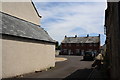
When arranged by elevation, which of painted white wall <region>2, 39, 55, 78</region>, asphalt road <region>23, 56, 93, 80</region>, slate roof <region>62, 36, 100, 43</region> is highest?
slate roof <region>62, 36, 100, 43</region>

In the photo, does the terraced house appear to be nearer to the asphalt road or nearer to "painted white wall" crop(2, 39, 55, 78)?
"painted white wall" crop(2, 39, 55, 78)

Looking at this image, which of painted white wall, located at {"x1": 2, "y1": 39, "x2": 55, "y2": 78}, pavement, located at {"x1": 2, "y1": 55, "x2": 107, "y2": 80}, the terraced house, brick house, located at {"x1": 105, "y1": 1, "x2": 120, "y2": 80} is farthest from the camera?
the terraced house

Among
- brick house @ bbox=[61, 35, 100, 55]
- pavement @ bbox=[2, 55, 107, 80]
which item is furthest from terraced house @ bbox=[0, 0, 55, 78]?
brick house @ bbox=[61, 35, 100, 55]

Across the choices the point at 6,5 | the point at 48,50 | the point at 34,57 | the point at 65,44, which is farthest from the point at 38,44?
the point at 65,44

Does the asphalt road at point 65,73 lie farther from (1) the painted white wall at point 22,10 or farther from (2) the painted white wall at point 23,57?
(1) the painted white wall at point 22,10

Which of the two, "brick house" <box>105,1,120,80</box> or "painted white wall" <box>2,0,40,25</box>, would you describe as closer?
"brick house" <box>105,1,120,80</box>

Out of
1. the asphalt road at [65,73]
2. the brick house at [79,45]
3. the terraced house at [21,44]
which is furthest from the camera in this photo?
the brick house at [79,45]

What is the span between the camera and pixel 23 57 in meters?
17.3

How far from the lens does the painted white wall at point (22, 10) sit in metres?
19.9

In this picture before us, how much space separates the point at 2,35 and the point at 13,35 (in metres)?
1.27

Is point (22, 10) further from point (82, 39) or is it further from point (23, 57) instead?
point (82, 39)

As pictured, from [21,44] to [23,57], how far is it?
1140mm

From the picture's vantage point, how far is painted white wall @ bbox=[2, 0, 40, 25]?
65.4 feet

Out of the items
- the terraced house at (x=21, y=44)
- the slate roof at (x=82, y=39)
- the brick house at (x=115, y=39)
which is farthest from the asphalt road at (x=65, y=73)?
the slate roof at (x=82, y=39)
